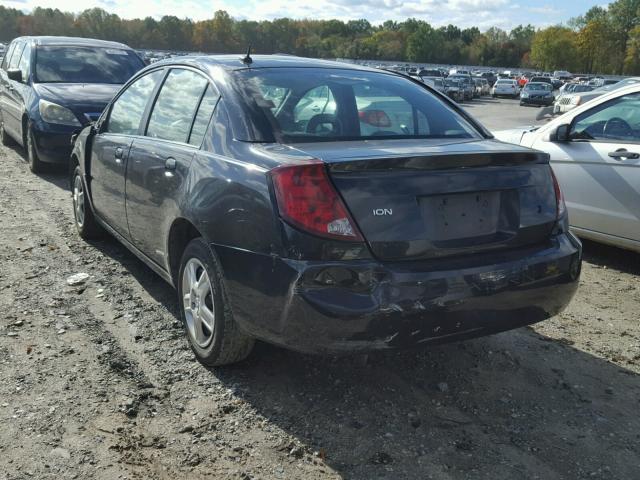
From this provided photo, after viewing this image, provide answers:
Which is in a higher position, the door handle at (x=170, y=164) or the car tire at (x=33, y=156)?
the door handle at (x=170, y=164)

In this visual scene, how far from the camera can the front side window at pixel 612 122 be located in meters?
5.49

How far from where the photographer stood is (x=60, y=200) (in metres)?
7.57

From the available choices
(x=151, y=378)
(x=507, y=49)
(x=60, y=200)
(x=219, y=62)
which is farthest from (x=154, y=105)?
(x=507, y=49)

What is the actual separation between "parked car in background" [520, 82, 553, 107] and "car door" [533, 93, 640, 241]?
3692cm

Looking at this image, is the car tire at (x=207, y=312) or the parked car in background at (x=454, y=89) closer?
the car tire at (x=207, y=312)

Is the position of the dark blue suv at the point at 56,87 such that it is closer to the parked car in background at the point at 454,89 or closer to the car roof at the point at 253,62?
the car roof at the point at 253,62

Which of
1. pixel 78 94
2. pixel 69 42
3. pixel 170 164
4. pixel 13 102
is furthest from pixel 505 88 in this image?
pixel 170 164

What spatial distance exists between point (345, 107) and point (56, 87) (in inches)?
271

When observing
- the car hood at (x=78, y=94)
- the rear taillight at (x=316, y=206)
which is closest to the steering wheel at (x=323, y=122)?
the rear taillight at (x=316, y=206)

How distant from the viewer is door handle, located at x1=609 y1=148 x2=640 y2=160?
527 centimetres

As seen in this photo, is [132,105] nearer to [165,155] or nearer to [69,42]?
[165,155]

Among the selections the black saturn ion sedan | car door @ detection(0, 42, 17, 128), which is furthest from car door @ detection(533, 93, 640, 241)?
car door @ detection(0, 42, 17, 128)

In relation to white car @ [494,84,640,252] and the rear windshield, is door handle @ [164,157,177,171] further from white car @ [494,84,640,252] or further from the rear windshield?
white car @ [494,84,640,252]

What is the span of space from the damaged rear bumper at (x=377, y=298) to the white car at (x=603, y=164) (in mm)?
2604
